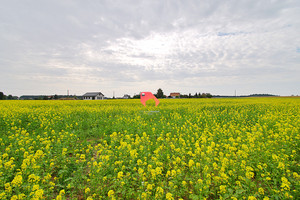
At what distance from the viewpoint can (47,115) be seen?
11344 mm

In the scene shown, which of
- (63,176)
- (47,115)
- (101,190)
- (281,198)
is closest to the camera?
(281,198)

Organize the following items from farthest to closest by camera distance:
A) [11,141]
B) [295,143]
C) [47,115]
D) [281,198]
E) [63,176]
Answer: [47,115] → [11,141] → [295,143] → [63,176] → [281,198]

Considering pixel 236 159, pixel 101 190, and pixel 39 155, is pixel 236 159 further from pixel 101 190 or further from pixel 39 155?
pixel 39 155

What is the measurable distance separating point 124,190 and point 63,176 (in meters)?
2.23

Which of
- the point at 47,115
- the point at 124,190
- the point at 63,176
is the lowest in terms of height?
the point at 63,176

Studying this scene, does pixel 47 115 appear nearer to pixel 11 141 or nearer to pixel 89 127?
pixel 89 127

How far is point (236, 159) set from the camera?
14.4 feet

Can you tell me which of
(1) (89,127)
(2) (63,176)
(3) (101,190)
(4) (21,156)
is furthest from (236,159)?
(1) (89,127)

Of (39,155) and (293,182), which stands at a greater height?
(39,155)

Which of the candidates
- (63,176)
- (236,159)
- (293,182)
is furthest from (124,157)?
(293,182)

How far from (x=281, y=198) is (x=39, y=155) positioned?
614cm

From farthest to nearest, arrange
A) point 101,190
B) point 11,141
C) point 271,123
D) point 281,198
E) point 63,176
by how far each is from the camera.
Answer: point 271,123, point 11,141, point 63,176, point 101,190, point 281,198

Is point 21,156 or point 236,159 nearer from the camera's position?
point 236,159

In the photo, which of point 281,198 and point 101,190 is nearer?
point 281,198
